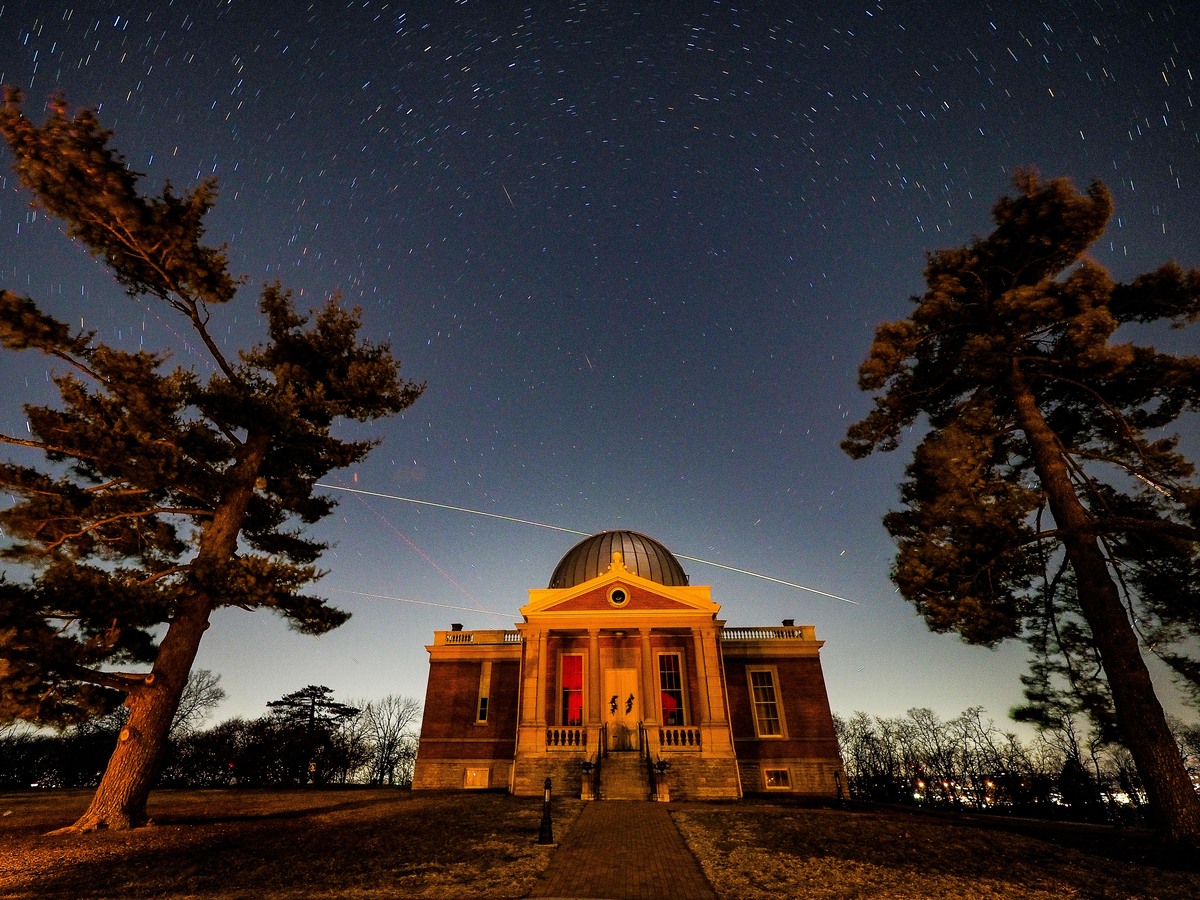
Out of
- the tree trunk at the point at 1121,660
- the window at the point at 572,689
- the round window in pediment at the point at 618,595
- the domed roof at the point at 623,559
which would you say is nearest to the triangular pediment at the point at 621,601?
the round window in pediment at the point at 618,595

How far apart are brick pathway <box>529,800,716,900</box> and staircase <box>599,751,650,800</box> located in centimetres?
488

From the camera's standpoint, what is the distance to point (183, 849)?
902 centimetres

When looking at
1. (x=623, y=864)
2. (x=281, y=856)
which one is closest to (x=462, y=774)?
(x=281, y=856)

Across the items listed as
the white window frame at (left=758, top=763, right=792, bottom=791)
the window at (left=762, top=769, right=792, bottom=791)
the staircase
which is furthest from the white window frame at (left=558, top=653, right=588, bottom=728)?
the window at (left=762, top=769, right=792, bottom=791)

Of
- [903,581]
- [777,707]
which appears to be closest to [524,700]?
[777,707]

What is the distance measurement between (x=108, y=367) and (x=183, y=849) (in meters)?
9.77

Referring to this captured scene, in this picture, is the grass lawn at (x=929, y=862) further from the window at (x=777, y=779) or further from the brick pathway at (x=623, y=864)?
the window at (x=777, y=779)

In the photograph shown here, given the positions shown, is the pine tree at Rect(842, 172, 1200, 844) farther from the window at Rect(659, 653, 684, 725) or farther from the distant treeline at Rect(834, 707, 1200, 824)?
the window at Rect(659, 653, 684, 725)

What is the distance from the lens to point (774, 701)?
2503 cm

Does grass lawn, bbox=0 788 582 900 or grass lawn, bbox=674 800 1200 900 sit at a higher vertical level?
grass lawn, bbox=0 788 582 900

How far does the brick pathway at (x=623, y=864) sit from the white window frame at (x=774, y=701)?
41.7 ft

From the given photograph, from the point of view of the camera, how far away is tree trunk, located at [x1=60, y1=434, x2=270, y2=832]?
1077cm

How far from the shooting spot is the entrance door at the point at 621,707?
2298cm

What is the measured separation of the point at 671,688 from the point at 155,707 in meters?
19.3
